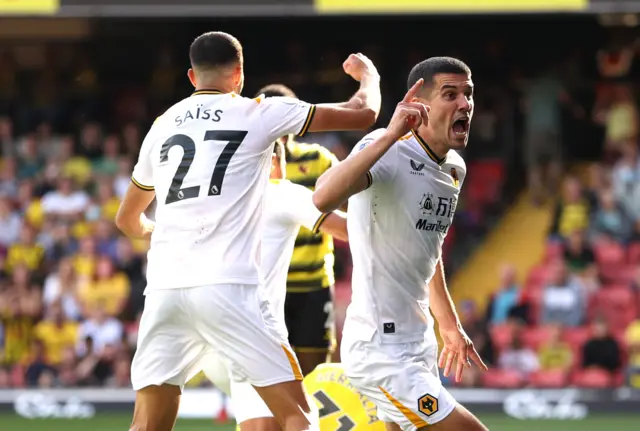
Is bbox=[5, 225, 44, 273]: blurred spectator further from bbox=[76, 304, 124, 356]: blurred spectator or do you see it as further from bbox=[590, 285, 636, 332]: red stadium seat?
bbox=[590, 285, 636, 332]: red stadium seat

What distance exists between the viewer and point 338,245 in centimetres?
1572

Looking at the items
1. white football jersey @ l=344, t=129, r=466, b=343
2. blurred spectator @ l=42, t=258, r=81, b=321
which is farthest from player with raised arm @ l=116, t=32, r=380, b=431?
blurred spectator @ l=42, t=258, r=81, b=321

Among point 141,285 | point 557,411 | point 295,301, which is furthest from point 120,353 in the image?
point 295,301

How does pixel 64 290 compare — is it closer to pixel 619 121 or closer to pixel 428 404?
pixel 619 121

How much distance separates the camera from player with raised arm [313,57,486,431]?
5805mm

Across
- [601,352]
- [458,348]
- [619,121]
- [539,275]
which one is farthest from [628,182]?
[458,348]

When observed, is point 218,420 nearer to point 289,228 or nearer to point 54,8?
point 54,8

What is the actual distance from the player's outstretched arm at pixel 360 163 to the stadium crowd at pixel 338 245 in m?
9.21

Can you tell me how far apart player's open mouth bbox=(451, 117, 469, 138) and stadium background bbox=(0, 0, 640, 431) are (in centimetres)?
715

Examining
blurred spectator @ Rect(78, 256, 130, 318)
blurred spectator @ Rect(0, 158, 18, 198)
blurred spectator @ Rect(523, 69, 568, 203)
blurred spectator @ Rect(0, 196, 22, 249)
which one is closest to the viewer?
blurred spectator @ Rect(78, 256, 130, 318)

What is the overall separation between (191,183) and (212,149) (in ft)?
0.61

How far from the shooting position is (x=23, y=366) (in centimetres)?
1512

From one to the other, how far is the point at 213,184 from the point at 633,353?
9.76 metres

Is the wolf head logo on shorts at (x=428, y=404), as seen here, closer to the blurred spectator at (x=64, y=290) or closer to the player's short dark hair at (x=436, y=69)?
the player's short dark hair at (x=436, y=69)
